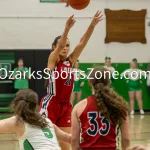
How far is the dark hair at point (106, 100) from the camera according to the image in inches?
144

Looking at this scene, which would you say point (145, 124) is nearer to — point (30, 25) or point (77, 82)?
point (77, 82)

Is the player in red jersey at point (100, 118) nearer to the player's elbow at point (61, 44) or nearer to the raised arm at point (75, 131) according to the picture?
the raised arm at point (75, 131)

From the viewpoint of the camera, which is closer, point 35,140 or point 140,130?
point 35,140

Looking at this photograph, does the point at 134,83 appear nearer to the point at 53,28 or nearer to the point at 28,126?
the point at 53,28

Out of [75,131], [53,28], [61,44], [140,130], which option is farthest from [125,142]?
[53,28]

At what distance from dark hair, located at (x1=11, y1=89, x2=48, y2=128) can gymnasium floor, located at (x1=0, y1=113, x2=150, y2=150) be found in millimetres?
4291

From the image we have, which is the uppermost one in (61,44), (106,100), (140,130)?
(61,44)

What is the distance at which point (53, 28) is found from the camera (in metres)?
14.8

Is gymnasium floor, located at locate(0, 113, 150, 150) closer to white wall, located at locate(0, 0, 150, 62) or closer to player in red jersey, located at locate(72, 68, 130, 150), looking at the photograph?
white wall, located at locate(0, 0, 150, 62)

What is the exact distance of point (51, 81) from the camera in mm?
5320

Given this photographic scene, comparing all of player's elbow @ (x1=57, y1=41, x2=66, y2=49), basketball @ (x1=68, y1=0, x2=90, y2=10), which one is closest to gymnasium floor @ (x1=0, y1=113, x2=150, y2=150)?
basketball @ (x1=68, y1=0, x2=90, y2=10)

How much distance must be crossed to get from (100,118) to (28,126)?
67 cm

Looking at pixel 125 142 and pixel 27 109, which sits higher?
pixel 27 109

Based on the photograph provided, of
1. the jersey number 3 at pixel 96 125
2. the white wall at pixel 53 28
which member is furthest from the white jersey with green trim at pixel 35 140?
the white wall at pixel 53 28
